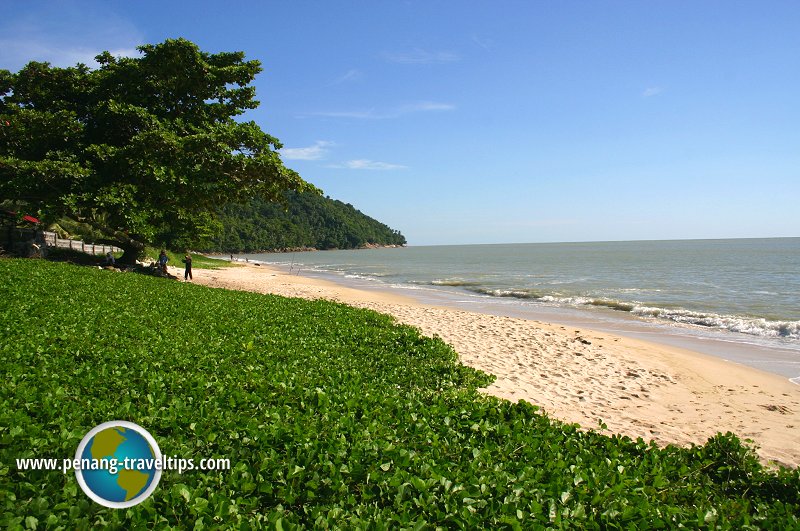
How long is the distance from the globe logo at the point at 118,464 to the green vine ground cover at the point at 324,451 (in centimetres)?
10

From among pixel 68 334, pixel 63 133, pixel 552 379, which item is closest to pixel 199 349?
pixel 68 334

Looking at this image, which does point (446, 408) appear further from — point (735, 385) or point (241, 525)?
point (735, 385)

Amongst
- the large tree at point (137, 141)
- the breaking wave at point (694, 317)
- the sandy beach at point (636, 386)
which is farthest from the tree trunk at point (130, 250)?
the breaking wave at point (694, 317)

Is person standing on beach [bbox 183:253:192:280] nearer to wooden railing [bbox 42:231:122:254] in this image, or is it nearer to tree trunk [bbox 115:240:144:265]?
tree trunk [bbox 115:240:144:265]

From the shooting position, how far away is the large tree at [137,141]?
60.1 feet

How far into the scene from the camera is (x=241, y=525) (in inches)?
128

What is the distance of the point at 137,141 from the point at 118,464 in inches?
713

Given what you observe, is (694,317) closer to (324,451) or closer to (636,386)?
(636,386)

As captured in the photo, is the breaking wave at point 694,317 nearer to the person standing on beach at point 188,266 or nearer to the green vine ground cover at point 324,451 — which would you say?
the green vine ground cover at point 324,451

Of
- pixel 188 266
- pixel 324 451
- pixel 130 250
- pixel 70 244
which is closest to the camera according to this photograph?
pixel 324 451

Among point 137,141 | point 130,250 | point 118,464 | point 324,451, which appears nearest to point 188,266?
point 130,250

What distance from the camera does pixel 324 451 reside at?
14.7 feet

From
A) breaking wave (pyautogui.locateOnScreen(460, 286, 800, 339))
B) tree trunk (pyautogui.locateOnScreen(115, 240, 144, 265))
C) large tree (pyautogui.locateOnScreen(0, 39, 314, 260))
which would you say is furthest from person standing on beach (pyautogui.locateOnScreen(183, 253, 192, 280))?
breaking wave (pyautogui.locateOnScreen(460, 286, 800, 339))

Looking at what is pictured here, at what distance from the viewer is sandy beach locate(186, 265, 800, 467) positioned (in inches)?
314
